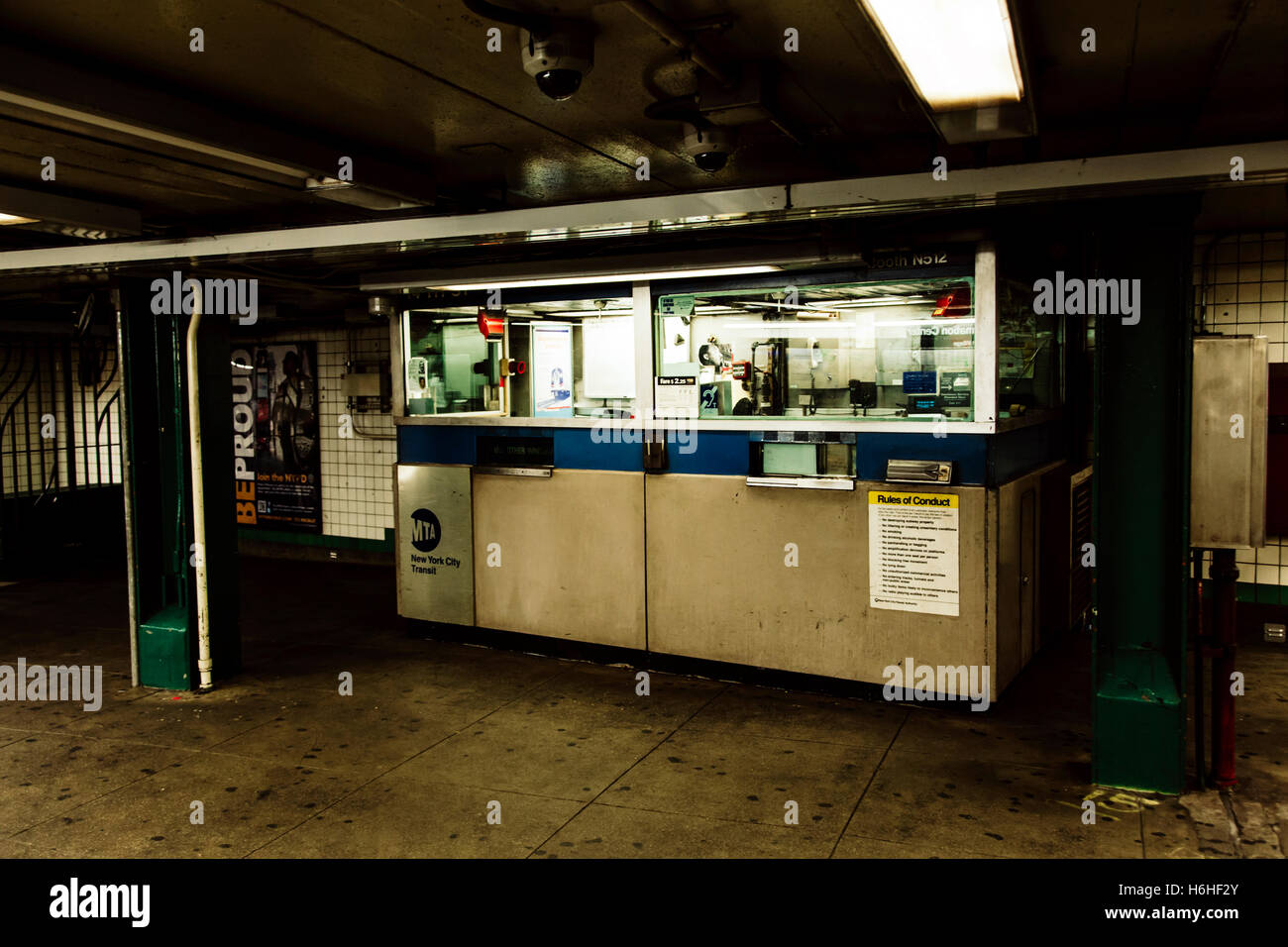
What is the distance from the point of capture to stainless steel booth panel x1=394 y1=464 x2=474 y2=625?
694 centimetres

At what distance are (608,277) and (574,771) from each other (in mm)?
2939

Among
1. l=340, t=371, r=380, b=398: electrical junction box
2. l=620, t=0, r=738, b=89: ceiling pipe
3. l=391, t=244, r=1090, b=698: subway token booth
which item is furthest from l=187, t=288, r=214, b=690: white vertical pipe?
l=620, t=0, r=738, b=89: ceiling pipe

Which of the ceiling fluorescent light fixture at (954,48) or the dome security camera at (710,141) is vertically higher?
the dome security camera at (710,141)

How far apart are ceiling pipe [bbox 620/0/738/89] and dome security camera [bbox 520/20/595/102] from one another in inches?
8.2

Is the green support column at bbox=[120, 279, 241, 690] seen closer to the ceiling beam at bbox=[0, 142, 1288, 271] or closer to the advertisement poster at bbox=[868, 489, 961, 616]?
the ceiling beam at bbox=[0, 142, 1288, 271]

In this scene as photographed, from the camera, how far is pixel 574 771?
185 inches

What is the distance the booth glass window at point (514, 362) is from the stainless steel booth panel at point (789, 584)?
140 centimetres

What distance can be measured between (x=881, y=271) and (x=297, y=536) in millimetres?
7695

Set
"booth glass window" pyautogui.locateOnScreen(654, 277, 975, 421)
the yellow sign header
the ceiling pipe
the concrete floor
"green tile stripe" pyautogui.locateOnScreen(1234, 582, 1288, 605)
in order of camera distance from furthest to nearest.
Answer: "green tile stripe" pyautogui.locateOnScreen(1234, 582, 1288, 605) < "booth glass window" pyautogui.locateOnScreen(654, 277, 975, 421) < the yellow sign header < the concrete floor < the ceiling pipe

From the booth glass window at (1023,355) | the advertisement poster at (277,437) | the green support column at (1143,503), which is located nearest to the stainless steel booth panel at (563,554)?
the booth glass window at (1023,355)

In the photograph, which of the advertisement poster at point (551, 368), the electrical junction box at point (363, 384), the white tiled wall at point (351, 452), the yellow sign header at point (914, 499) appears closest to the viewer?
the yellow sign header at point (914, 499)

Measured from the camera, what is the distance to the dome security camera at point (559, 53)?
2.93 metres

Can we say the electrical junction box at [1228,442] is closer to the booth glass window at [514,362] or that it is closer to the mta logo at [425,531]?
the booth glass window at [514,362]

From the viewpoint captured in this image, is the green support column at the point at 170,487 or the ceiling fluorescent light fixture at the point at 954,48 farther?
the green support column at the point at 170,487
